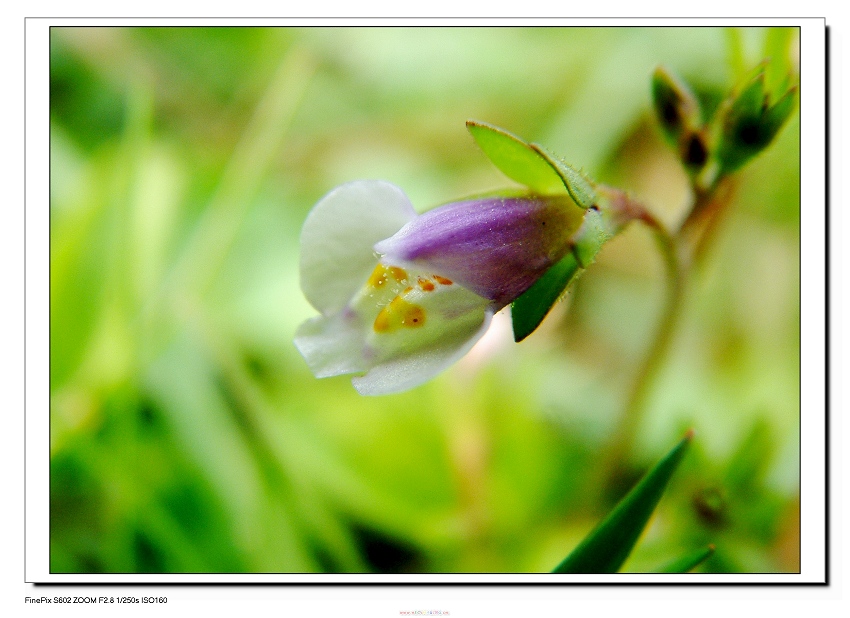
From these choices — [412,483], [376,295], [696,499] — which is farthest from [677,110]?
[412,483]

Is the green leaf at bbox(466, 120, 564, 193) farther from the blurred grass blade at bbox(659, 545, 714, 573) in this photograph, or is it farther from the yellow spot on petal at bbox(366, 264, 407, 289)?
the blurred grass blade at bbox(659, 545, 714, 573)

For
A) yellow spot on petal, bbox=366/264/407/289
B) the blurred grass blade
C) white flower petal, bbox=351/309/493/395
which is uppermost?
yellow spot on petal, bbox=366/264/407/289

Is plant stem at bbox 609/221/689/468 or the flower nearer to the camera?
the flower

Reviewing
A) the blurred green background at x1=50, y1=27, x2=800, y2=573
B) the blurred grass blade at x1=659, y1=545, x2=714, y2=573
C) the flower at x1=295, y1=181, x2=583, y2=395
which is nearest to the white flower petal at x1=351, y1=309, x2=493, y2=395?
the flower at x1=295, y1=181, x2=583, y2=395

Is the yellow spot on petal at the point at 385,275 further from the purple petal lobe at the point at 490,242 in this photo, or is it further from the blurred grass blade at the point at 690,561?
the blurred grass blade at the point at 690,561

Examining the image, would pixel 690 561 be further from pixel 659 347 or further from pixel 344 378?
pixel 344 378
